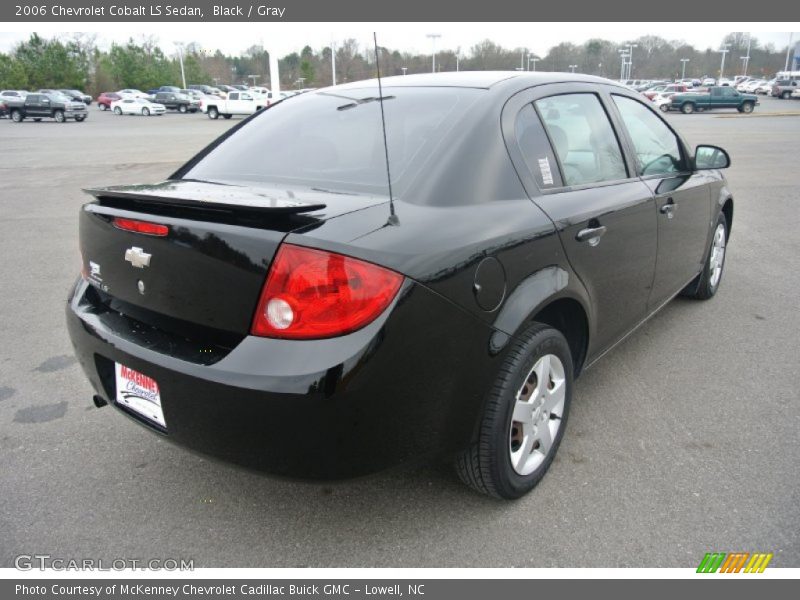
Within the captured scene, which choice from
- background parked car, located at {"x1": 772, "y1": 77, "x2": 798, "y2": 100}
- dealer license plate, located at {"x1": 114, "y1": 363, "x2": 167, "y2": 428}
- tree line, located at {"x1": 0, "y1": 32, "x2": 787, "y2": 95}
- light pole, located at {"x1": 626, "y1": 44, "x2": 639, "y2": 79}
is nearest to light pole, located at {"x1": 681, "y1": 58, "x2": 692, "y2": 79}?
tree line, located at {"x1": 0, "y1": 32, "x2": 787, "y2": 95}

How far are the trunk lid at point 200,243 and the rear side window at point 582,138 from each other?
3.57 ft

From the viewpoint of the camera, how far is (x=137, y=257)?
7.10 ft

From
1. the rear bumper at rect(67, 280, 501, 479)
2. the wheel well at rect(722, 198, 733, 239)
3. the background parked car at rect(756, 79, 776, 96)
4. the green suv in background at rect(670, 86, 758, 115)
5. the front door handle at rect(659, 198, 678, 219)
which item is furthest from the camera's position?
the background parked car at rect(756, 79, 776, 96)

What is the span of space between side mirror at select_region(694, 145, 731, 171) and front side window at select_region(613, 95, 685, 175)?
0.19 meters

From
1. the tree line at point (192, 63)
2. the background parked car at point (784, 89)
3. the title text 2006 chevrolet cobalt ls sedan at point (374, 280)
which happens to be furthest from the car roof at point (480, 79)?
the background parked car at point (784, 89)

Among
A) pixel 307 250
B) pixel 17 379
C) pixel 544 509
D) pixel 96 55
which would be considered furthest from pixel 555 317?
pixel 96 55

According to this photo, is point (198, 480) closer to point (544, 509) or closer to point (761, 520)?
point (544, 509)

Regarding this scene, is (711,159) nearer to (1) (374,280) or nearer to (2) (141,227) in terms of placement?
(1) (374,280)

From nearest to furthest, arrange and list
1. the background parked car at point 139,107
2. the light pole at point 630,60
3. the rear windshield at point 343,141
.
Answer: the rear windshield at point 343,141 → the background parked car at point 139,107 → the light pole at point 630,60

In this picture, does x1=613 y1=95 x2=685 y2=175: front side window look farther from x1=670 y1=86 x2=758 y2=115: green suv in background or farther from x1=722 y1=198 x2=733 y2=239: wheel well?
x1=670 y1=86 x2=758 y2=115: green suv in background

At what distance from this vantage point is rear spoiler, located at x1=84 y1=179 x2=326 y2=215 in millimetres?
1863

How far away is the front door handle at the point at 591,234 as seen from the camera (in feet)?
8.52

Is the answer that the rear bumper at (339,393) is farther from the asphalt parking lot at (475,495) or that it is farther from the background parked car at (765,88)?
the background parked car at (765,88)

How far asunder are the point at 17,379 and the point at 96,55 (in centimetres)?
8465
